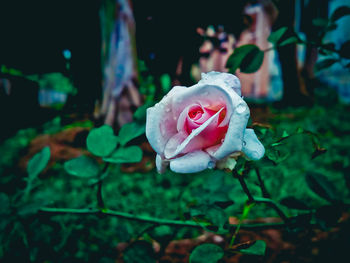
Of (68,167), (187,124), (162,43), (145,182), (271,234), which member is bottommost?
(145,182)

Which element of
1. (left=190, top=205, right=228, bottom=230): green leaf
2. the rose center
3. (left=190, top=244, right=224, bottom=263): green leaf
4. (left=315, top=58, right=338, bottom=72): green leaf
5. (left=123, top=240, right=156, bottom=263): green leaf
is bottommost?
(left=123, top=240, right=156, bottom=263): green leaf

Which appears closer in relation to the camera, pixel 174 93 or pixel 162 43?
pixel 174 93

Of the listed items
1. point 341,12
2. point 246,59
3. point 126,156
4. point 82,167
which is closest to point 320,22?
point 341,12

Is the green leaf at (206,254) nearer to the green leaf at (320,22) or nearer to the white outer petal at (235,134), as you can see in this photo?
the white outer petal at (235,134)

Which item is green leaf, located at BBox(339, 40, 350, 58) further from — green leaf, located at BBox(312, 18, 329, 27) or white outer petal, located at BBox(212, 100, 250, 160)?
white outer petal, located at BBox(212, 100, 250, 160)

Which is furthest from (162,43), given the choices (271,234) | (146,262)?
(271,234)

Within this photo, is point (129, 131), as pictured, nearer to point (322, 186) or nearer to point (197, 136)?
point (197, 136)

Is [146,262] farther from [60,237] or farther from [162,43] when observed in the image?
[162,43]

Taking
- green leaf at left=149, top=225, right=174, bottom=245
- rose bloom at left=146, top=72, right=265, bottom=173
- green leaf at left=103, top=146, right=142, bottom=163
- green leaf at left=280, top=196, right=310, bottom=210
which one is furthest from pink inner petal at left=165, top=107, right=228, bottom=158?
green leaf at left=149, top=225, right=174, bottom=245
